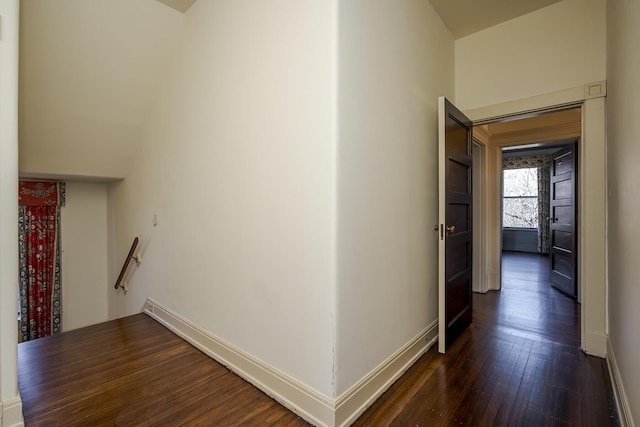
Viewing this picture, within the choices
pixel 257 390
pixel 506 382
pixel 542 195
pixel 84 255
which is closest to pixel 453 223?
pixel 506 382

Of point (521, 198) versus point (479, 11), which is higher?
point (479, 11)

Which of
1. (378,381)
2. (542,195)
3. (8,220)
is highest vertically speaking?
(542,195)

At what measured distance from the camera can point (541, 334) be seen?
2.72m

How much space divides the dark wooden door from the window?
3671 millimetres

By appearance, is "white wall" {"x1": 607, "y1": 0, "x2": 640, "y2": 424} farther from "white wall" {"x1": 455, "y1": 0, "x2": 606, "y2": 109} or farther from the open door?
the open door

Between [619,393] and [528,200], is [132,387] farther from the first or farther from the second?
[528,200]

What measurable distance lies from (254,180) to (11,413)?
5.74 feet

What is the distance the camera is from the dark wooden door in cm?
395

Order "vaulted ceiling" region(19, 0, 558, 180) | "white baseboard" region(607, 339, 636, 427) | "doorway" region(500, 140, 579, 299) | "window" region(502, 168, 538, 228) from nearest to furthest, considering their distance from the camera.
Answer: "white baseboard" region(607, 339, 636, 427), "vaulted ceiling" region(19, 0, 558, 180), "doorway" region(500, 140, 579, 299), "window" region(502, 168, 538, 228)

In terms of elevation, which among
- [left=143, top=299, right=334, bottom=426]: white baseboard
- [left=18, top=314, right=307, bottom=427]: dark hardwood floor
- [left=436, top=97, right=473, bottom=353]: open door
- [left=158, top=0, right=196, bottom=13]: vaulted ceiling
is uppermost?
[left=158, top=0, right=196, bottom=13]: vaulted ceiling

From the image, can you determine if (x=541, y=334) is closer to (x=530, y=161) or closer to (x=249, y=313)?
(x=249, y=313)

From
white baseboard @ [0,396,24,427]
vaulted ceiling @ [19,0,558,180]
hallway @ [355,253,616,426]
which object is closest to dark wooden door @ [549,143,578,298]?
hallway @ [355,253,616,426]

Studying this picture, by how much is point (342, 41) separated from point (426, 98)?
46.8 inches

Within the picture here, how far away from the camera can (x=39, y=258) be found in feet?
13.3
